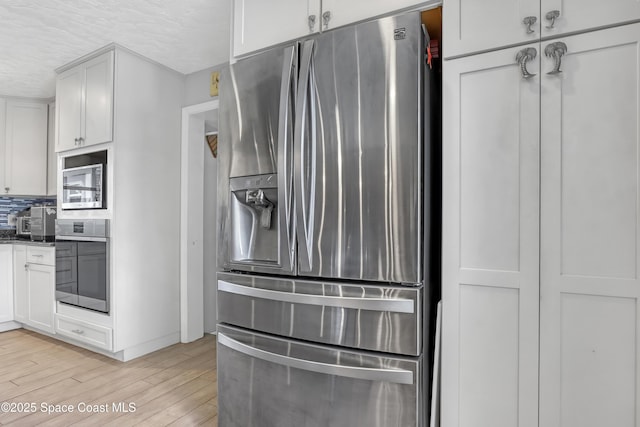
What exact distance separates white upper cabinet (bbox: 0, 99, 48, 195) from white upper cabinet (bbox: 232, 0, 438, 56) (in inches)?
132

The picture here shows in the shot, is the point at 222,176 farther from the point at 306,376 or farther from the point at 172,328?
the point at 172,328

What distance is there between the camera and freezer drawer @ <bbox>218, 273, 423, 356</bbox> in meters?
1.23

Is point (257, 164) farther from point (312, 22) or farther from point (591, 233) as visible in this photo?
point (591, 233)

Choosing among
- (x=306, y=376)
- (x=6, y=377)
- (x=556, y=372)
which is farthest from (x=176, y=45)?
(x=556, y=372)

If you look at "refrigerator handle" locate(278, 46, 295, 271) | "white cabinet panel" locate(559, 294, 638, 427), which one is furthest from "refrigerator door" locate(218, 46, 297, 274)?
"white cabinet panel" locate(559, 294, 638, 427)

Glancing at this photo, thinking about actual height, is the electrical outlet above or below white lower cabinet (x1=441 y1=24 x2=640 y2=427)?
above

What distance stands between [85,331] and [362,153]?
2878mm

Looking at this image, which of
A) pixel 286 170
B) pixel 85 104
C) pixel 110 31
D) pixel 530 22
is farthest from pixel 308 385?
pixel 85 104

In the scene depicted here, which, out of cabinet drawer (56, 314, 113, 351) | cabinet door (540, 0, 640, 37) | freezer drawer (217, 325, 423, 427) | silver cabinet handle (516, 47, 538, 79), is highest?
cabinet door (540, 0, 640, 37)

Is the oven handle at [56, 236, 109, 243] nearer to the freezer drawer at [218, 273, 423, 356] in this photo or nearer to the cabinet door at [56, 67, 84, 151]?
the cabinet door at [56, 67, 84, 151]

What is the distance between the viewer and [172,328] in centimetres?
312

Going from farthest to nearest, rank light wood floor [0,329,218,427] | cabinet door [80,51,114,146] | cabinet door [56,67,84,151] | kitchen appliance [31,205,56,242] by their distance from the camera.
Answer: kitchen appliance [31,205,56,242] → cabinet door [56,67,84,151] → cabinet door [80,51,114,146] → light wood floor [0,329,218,427]

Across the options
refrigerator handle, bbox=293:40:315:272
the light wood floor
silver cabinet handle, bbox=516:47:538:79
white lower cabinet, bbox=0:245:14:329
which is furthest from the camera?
white lower cabinet, bbox=0:245:14:329

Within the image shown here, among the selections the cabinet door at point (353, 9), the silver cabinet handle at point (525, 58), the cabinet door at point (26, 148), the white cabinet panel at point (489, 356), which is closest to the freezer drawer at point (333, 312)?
the white cabinet panel at point (489, 356)
